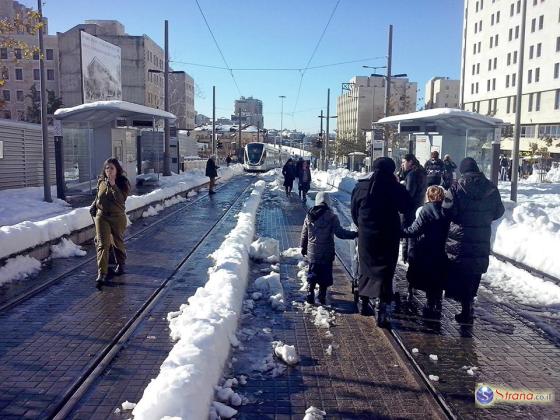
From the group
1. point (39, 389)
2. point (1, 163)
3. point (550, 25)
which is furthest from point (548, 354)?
point (550, 25)

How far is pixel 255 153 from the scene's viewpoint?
5494 centimetres

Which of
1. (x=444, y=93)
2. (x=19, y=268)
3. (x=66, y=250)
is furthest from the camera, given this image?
(x=444, y=93)

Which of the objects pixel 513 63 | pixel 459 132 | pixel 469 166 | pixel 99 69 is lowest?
pixel 469 166

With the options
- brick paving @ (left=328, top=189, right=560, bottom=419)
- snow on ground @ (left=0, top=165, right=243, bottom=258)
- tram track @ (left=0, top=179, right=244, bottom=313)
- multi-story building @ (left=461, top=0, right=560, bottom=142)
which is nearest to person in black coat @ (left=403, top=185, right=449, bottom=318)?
brick paving @ (left=328, top=189, right=560, bottom=419)

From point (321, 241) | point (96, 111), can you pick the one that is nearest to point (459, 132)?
point (96, 111)

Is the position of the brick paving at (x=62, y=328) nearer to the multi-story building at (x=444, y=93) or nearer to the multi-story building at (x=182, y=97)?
the multi-story building at (x=182, y=97)

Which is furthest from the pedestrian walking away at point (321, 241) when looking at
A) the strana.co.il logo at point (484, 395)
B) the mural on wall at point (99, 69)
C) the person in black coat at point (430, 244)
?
the mural on wall at point (99, 69)

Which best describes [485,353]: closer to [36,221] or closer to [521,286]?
[521,286]

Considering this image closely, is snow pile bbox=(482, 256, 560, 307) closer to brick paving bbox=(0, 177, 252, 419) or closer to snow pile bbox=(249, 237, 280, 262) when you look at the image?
snow pile bbox=(249, 237, 280, 262)

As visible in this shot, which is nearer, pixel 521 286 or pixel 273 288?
pixel 273 288

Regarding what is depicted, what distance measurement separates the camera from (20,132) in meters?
21.7

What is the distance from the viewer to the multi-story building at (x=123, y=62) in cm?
8150

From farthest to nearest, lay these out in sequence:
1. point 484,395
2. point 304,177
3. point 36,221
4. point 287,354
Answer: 1. point 304,177
2. point 36,221
3. point 287,354
4. point 484,395

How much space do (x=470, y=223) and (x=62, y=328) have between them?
15.9 feet
